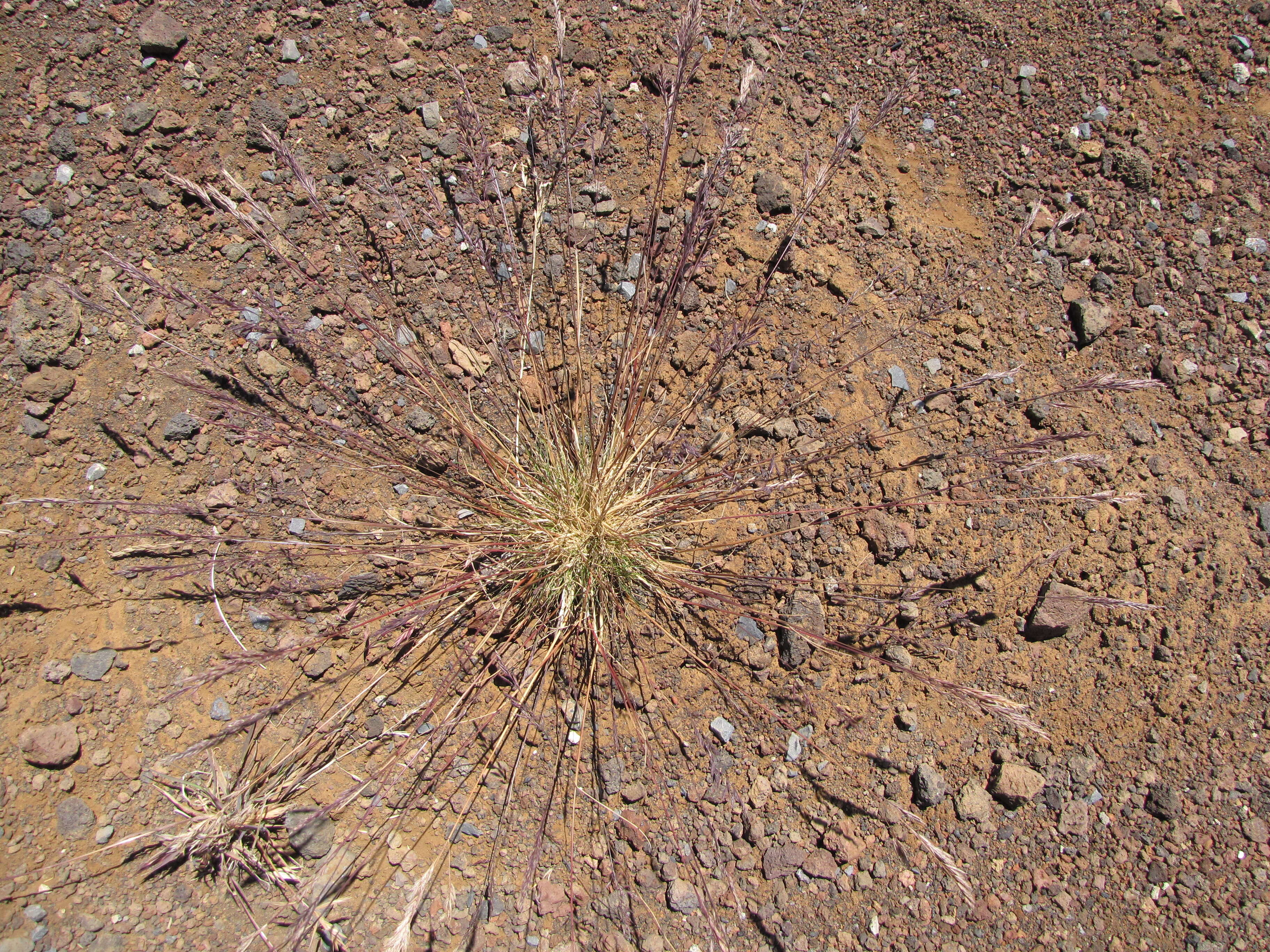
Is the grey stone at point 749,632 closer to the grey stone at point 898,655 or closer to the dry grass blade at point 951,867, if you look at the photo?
the grey stone at point 898,655

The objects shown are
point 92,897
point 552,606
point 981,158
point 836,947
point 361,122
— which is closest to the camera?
point 92,897

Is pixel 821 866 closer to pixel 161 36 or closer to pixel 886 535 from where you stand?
pixel 886 535

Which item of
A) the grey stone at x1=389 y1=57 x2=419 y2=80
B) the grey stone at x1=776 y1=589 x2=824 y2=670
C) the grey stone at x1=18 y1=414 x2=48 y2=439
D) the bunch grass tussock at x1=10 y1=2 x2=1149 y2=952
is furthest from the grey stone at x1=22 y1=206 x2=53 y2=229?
the grey stone at x1=776 y1=589 x2=824 y2=670

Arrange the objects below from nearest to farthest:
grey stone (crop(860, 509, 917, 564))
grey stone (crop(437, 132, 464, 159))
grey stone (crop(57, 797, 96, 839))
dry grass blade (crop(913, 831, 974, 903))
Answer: dry grass blade (crop(913, 831, 974, 903)) → grey stone (crop(57, 797, 96, 839)) → grey stone (crop(860, 509, 917, 564)) → grey stone (crop(437, 132, 464, 159))

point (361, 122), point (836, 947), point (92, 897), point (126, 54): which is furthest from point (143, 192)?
point (836, 947)

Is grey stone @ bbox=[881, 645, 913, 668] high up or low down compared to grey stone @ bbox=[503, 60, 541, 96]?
down

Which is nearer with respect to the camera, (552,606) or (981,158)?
(552,606)

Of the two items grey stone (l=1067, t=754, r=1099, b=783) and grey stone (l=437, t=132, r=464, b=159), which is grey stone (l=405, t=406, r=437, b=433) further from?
grey stone (l=1067, t=754, r=1099, b=783)

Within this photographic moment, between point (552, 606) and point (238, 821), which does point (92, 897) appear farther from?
point (552, 606)
